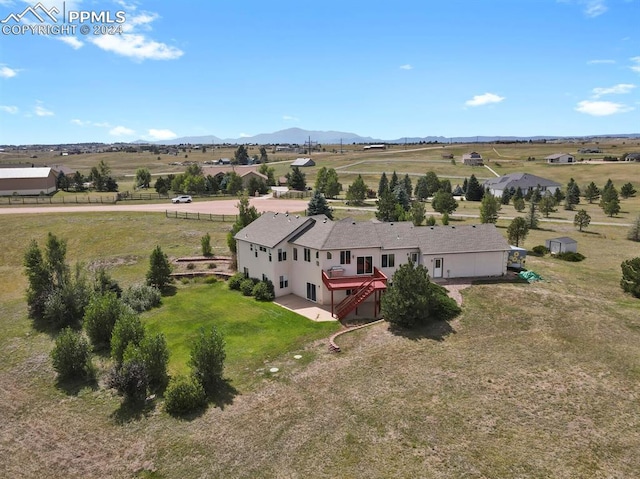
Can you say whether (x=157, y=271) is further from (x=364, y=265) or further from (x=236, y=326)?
(x=364, y=265)

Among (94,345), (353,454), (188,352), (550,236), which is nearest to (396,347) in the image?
(353,454)

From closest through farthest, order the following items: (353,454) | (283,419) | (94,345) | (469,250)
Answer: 1. (353,454)
2. (283,419)
3. (94,345)
4. (469,250)

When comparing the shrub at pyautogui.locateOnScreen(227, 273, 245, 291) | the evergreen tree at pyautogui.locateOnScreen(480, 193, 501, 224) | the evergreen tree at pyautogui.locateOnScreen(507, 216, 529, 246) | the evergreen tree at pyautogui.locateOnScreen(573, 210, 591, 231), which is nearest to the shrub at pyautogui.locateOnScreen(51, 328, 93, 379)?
the shrub at pyautogui.locateOnScreen(227, 273, 245, 291)

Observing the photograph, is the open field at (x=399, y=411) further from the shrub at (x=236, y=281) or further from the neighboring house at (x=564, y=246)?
the neighboring house at (x=564, y=246)

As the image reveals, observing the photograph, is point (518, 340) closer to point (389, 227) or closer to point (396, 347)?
point (396, 347)

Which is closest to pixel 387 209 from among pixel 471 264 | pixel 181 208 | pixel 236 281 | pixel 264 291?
pixel 471 264

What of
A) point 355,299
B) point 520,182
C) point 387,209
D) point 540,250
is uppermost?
point 520,182
